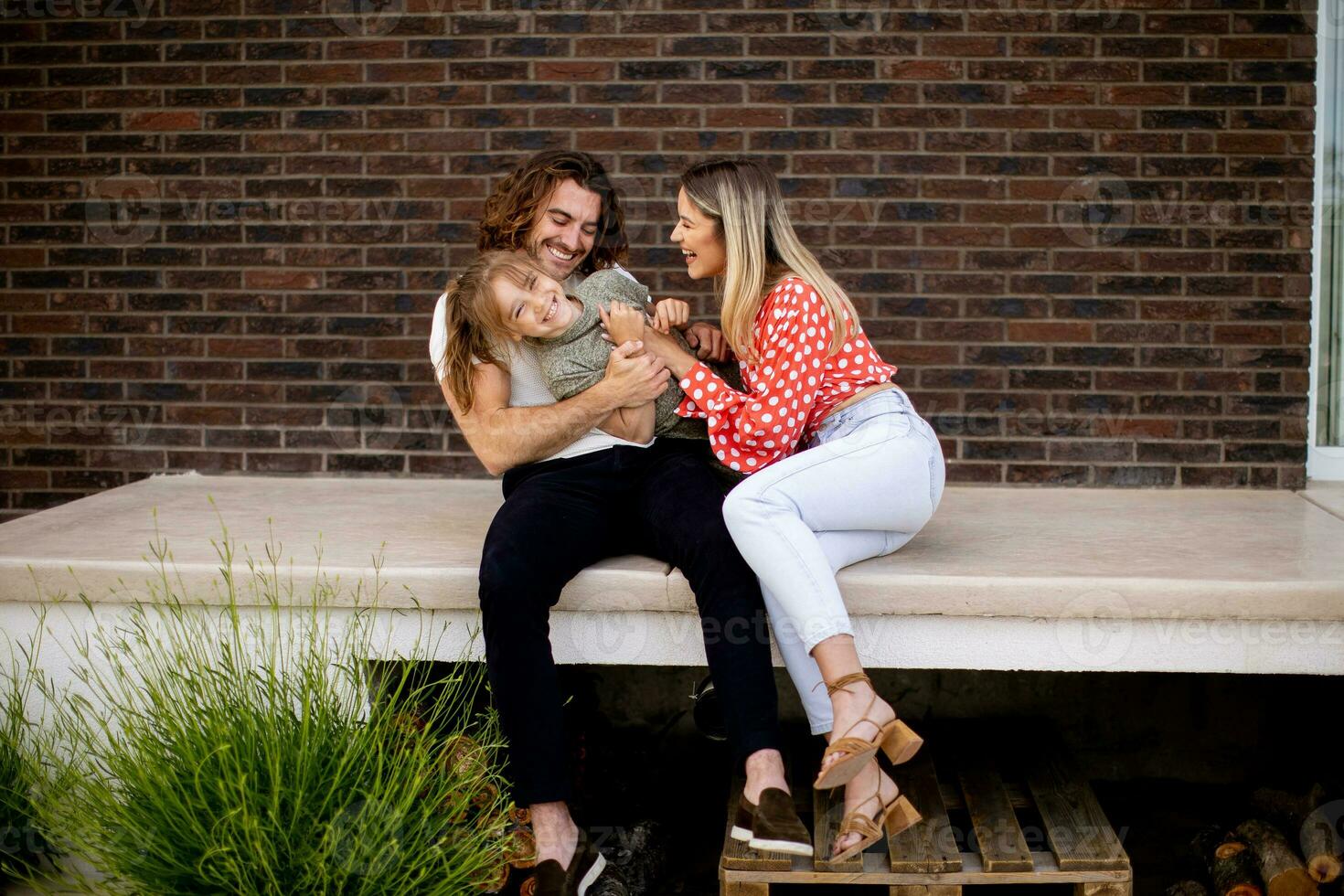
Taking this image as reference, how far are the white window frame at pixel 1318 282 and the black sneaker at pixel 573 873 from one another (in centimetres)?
296

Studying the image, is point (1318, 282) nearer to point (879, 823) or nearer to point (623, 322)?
point (623, 322)

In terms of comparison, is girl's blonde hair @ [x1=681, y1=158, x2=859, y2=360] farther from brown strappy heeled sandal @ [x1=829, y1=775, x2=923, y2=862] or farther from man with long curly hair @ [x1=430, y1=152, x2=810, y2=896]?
brown strappy heeled sandal @ [x1=829, y1=775, x2=923, y2=862]

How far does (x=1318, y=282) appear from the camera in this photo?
4289 mm

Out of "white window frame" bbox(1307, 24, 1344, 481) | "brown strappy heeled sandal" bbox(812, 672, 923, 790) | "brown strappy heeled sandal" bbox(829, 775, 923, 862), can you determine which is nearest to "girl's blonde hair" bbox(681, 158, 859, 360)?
"brown strappy heeled sandal" bbox(812, 672, 923, 790)

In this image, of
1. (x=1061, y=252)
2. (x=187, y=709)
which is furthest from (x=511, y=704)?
(x=1061, y=252)

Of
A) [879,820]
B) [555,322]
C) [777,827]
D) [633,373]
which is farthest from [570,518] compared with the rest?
[879,820]

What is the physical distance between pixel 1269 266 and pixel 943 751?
2087 millimetres

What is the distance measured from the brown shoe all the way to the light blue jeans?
19cm

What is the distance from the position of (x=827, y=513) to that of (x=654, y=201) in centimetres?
178

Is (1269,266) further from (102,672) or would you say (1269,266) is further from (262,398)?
(102,672)

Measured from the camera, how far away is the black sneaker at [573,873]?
267 centimetres

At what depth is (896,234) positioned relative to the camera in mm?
4215

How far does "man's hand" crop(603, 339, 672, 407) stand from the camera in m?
3.11

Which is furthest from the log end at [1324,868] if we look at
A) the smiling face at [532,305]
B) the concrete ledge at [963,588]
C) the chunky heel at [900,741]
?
the smiling face at [532,305]
